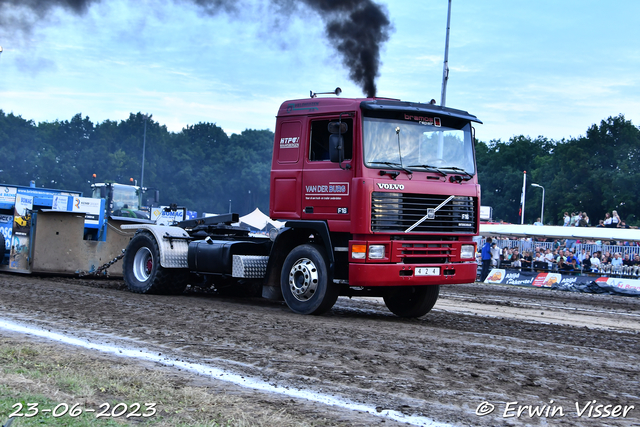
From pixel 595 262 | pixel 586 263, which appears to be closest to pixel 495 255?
pixel 586 263

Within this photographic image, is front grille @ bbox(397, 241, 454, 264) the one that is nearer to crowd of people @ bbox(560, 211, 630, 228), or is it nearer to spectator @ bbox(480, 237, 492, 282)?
spectator @ bbox(480, 237, 492, 282)

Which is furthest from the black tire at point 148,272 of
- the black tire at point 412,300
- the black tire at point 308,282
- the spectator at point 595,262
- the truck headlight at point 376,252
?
the spectator at point 595,262

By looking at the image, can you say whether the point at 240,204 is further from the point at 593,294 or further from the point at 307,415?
the point at 307,415

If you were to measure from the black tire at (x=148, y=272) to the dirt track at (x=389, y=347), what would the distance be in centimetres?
31

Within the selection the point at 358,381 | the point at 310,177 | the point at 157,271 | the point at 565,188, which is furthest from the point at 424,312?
the point at 565,188

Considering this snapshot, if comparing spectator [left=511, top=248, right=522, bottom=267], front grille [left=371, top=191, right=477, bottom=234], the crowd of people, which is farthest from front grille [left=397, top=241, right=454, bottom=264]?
the crowd of people

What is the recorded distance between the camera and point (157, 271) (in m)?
12.5

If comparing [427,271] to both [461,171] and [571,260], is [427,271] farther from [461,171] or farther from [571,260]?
[571,260]

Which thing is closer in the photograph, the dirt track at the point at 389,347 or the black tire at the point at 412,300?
the dirt track at the point at 389,347

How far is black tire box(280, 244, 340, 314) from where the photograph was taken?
33.0 ft

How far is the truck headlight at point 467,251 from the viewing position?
1045 centimetres

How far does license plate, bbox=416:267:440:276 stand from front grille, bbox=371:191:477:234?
0.52 meters

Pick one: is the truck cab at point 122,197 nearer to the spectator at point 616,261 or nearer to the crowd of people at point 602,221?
the crowd of people at point 602,221

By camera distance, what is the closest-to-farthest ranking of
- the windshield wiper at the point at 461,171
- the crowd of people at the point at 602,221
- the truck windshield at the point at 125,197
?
the windshield wiper at the point at 461,171 → the crowd of people at the point at 602,221 → the truck windshield at the point at 125,197
